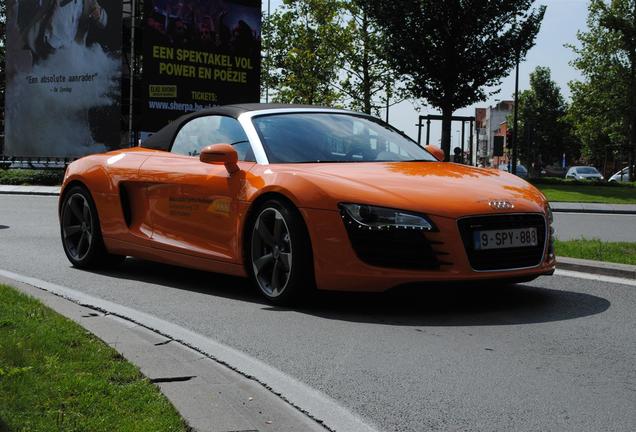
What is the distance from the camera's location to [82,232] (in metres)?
8.32

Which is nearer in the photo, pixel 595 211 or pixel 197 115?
pixel 197 115

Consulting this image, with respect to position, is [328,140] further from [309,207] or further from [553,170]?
[553,170]

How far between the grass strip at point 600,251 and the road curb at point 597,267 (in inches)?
19.9

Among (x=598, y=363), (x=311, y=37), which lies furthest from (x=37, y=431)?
(x=311, y=37)

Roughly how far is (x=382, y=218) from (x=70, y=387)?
8.40 ft

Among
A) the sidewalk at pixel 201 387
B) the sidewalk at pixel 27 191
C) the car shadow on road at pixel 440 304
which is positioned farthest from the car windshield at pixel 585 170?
the sidewalk at pixel 201 387

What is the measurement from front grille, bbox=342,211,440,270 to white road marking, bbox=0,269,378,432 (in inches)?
46.7

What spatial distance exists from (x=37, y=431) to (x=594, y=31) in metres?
61.3

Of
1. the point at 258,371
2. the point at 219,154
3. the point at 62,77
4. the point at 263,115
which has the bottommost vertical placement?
the point at 258,371

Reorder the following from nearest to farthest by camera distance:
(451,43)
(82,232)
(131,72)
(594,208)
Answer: (82,232) < (594,208) < (131,72) < (451,43)

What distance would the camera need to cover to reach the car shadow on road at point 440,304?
5.90 metres

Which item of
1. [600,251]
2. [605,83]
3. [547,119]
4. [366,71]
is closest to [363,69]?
[366,71]

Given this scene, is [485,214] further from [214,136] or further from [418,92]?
[418,92]

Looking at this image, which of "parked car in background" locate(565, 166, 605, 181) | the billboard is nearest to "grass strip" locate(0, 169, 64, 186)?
the billboard
